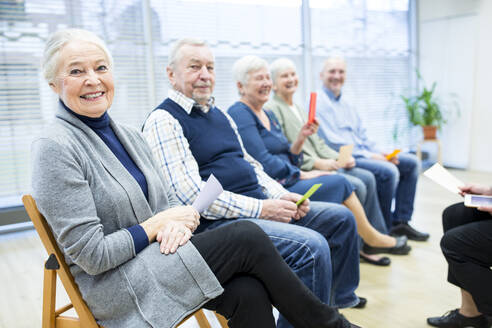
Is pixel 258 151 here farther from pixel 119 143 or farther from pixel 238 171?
pixel 119 143

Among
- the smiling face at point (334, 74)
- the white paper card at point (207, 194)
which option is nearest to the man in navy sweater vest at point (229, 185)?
the white paper card at point (207, 194)

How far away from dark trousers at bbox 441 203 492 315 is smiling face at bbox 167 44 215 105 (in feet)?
4.05

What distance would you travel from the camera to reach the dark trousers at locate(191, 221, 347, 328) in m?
1.29

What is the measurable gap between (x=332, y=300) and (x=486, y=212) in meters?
0.77

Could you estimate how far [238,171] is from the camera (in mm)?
1933

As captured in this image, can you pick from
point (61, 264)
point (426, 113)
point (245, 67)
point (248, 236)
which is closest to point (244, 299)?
point (248, 236)

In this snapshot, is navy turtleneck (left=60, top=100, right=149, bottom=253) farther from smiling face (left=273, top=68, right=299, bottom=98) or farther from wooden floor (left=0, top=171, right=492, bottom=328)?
smiling face (left=273, top=68, right=299, bottom=98)

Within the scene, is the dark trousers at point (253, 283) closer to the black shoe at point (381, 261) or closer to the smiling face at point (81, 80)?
the smiling face at point (81, 80)

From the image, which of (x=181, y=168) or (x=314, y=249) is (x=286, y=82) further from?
(x=314, y=249)

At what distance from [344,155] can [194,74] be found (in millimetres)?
1434

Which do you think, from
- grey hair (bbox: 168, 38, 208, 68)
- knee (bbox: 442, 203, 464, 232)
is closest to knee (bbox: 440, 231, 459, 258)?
knee (bbox: 442, 203, 464, 232)

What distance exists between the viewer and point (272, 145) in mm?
2516

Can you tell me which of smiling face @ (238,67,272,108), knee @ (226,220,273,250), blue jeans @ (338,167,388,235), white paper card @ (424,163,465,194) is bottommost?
blue jeans @ (338,167,388,235)

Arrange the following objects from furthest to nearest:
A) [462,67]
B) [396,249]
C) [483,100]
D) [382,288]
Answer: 1. [462,67]
2. [483,100]
3. [396,249]
4. [382,288]
